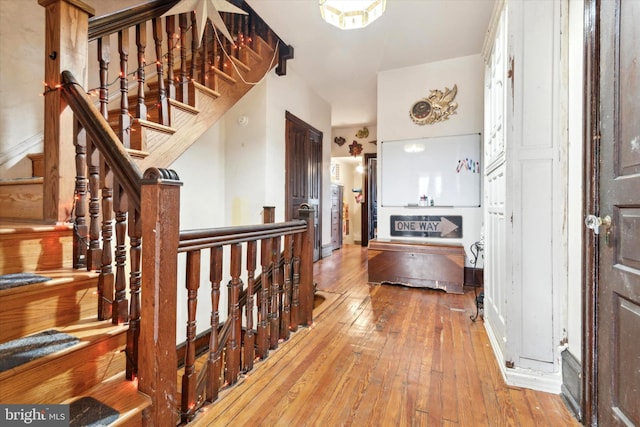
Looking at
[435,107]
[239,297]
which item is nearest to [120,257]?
[239,297]

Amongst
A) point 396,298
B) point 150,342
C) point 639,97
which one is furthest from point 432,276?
point 150,342

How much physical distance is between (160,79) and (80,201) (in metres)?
1.10

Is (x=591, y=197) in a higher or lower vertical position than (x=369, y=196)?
lower

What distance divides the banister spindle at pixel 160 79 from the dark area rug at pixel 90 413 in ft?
5.64

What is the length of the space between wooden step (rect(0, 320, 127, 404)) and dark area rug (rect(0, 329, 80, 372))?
0.02m

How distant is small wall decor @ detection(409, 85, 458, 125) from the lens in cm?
362

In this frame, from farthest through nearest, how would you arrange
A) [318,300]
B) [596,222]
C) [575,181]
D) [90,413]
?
[318,300] < [575,181] < [596,222] < [90,413]

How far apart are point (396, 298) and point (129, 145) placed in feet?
8.94

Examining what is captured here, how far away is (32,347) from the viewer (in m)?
0.95

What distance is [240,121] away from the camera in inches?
143

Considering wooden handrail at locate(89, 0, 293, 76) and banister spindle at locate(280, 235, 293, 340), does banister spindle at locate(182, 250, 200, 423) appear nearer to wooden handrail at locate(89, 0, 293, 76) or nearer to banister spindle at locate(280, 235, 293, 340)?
banister spindle at locate(280, 235, 293, 340)

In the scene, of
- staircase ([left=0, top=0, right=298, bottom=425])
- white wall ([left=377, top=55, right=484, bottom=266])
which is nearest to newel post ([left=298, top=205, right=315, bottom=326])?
staircase ([left=0, top=0, right=298, bottom=425])

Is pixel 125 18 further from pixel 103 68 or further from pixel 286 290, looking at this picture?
pixel 286 290

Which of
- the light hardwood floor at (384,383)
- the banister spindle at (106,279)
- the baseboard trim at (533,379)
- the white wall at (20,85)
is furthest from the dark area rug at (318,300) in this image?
the white wall at (20,85)
